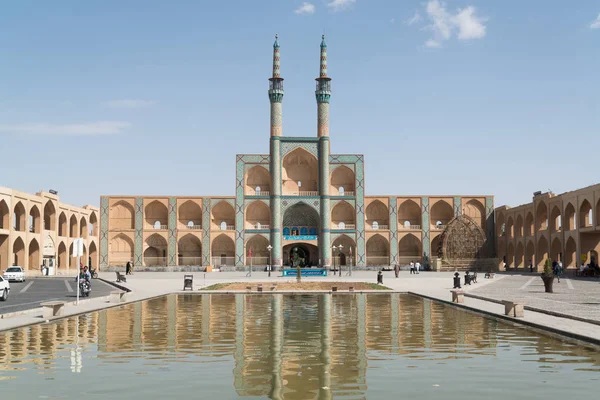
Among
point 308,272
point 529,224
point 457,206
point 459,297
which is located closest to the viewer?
point 459,297

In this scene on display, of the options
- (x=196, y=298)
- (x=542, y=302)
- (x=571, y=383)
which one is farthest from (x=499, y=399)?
(x=196, y=298)

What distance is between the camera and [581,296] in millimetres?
22703

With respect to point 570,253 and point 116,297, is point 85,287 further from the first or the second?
point 570,253

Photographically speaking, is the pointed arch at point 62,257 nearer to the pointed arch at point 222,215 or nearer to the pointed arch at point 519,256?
the pointed arch at point 222,215

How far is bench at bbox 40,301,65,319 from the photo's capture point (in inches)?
597

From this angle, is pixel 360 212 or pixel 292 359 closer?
pixel 292 359

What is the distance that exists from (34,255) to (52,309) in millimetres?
40460

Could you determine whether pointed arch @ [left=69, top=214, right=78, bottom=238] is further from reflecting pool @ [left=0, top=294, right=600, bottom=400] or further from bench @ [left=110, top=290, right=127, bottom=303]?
reflecting pool @ [left=0, top=294, right=600, bottom=400]

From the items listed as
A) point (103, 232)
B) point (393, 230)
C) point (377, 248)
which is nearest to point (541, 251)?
point (393, 230)

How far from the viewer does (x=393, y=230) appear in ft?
206

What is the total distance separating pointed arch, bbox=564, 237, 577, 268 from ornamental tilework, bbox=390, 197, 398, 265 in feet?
54.7

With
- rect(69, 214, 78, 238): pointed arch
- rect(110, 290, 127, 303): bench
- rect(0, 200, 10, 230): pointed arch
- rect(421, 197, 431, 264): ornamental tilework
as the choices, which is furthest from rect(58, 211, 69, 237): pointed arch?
rect(110, 290, 127, 303): bench

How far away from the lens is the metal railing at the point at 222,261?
62.6 metres

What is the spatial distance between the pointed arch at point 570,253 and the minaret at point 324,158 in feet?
68.8
